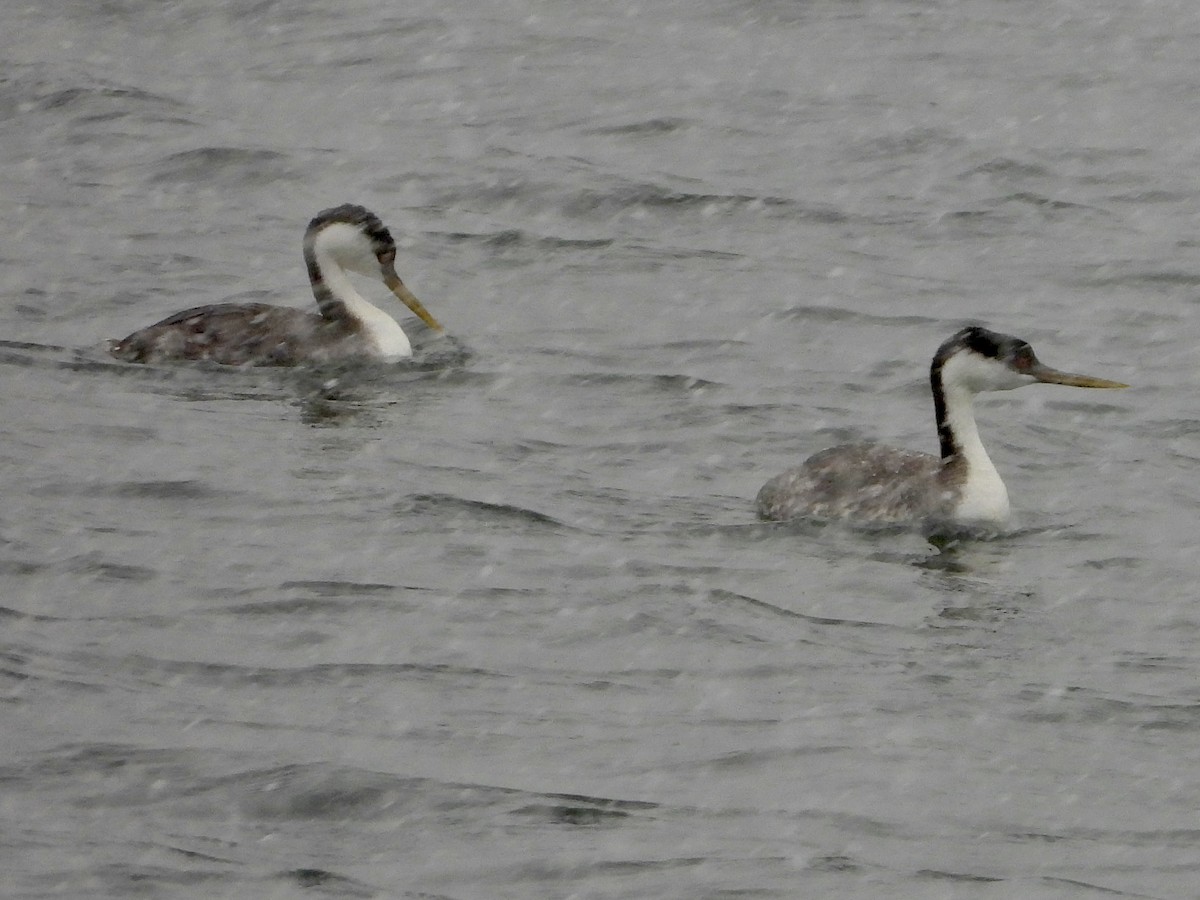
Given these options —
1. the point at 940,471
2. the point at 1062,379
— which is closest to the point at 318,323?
the point at 940,471

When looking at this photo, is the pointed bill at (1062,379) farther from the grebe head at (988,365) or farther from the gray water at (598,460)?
the gray water at (598,460)

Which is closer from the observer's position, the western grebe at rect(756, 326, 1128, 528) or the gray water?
the gray water

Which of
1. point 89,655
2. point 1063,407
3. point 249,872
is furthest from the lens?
point 1063,407

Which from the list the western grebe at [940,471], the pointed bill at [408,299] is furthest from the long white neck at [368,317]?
the western grebe at [940,471]

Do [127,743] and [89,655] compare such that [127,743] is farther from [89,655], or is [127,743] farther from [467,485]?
[467,485]

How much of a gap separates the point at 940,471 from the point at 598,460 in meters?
1.91

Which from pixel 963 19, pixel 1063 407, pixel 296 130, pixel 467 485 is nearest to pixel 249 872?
pixel 467 485

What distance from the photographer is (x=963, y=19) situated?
23438 millimetres

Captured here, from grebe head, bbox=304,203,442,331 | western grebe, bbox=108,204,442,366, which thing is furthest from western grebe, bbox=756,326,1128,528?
grebe head, bbox=304,203,442,331

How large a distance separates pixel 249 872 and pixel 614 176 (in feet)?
39.3

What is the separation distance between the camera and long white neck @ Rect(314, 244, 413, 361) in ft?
51.6

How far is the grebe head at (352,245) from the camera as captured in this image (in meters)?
16.0

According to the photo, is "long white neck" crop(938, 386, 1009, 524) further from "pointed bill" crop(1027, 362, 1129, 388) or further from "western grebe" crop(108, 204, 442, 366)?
"western grebe" crop(108, 204, 442, 366)

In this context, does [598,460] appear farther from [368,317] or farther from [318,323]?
[318,323]
